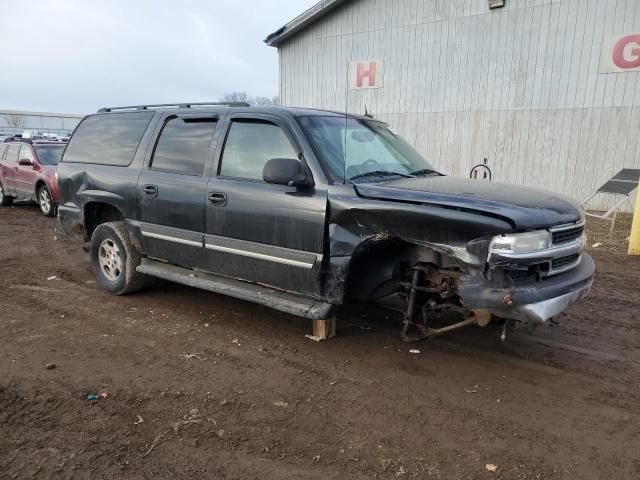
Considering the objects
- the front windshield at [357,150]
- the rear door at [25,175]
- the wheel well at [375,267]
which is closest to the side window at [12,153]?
the rear door at [25,175]

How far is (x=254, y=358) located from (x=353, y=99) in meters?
12.8

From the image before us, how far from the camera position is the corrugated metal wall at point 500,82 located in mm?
11820

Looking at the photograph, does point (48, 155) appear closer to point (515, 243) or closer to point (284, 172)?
point (284, 172)

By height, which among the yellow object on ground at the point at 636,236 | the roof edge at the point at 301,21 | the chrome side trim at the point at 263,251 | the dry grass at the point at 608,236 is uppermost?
the roof edge at the point at 301,21

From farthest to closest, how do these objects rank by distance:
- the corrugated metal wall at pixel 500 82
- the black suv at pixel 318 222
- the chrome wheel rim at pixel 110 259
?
1. the corrugated metal wall at pixel 500 82
2. the chrome wheel rim at pixel 110 259
3. the black suv at pixel 318 222

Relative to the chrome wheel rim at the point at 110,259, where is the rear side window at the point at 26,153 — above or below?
above

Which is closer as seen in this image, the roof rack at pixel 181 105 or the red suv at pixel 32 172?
the roof rack at pixel 181 105

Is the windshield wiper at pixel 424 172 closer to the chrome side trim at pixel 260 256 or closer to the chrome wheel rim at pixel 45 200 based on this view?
the chrome side trim at pixel 260 256

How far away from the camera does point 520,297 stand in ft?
10.5

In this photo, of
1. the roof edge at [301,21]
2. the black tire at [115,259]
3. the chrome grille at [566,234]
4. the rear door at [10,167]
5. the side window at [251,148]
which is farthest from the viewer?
the roof edge at [301,21]

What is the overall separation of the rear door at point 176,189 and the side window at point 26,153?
8.55 m

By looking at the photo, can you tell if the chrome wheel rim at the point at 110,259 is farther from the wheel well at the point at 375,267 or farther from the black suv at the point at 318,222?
the wheel well at the point at 375,267

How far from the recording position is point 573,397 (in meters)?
3.49

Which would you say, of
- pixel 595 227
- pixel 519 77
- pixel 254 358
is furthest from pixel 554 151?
pixel 254 358
